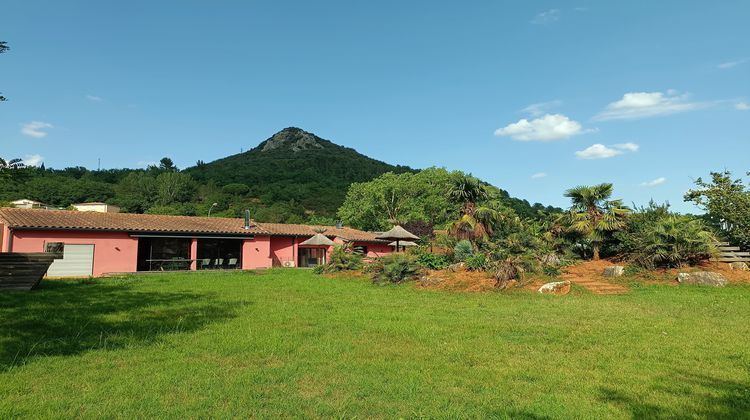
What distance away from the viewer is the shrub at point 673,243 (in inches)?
587

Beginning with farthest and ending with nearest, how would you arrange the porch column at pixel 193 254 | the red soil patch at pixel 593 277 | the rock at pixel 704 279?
the porch column at pixel 193 254 → the rock at pixel 704 279 → the red soil patch at pixel 593 277

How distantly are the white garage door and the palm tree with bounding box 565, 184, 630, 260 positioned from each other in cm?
2364

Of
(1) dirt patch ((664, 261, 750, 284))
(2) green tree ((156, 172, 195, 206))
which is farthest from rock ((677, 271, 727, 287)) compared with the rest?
(2) green tree ((156, 172, 195, 206))

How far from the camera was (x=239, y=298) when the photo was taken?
11.9 m

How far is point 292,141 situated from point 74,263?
289 ft

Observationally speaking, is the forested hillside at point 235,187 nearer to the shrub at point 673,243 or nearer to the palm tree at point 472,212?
the palm tree at point 472,212

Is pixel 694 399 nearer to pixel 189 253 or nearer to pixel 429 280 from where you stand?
pixel 429 280

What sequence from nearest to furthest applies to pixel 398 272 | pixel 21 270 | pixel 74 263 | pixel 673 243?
pixel 21 270
pixel 673 243
pixel 398 272
pixel 74 263

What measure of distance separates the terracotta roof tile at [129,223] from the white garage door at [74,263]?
4.21 ft

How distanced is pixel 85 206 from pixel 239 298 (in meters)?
51.0

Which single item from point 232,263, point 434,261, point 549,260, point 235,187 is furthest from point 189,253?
point 235,187

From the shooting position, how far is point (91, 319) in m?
8.26

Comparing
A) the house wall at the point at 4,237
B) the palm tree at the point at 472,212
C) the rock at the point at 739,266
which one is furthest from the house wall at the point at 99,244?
the rock at the point at 739,266

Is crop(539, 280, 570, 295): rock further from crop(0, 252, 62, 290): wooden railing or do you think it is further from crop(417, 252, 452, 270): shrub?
crop(0, 252, 62, 290): wooden railing
